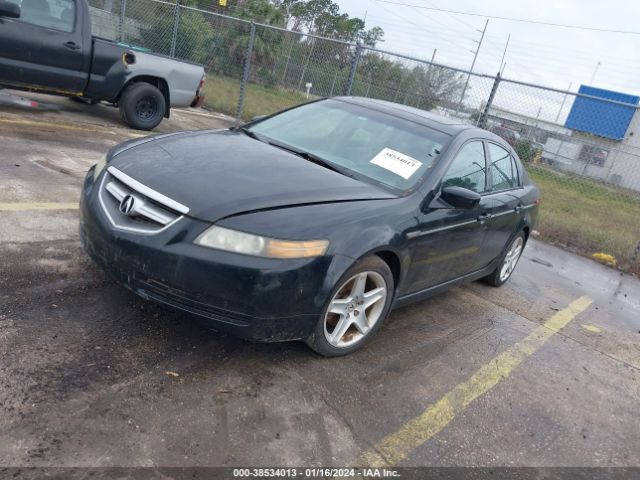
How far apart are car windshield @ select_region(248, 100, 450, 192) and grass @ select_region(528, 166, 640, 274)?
225 inches

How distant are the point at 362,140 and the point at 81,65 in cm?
553

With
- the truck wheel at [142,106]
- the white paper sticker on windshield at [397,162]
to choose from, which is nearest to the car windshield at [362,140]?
the white paper sticker on windshield at [397,162]

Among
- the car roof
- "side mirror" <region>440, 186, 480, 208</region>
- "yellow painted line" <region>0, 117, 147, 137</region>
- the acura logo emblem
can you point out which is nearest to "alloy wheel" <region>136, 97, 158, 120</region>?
"yellow painted line" <region>0, 117, 147, 137</region>

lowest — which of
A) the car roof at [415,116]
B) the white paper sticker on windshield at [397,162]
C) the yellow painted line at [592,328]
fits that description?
the yellow painted line at [592,328]

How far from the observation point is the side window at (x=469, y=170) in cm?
397

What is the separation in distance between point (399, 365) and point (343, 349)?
0.43m

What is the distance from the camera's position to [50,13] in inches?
293

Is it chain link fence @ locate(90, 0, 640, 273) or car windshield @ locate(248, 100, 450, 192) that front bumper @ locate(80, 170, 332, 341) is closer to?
car windshield @ locate(248, 100, 450, 192)

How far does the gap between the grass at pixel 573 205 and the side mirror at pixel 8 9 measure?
618 centimetres

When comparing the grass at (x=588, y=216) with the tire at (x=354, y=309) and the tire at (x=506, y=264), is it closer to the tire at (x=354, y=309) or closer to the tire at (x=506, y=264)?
the tire at (x=506, y=264)

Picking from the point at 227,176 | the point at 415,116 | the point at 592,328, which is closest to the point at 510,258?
the point at 592,328

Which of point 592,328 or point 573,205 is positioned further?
point 573,205

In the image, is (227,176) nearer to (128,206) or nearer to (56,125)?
(128,206)

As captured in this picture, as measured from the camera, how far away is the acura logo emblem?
2.96 m
